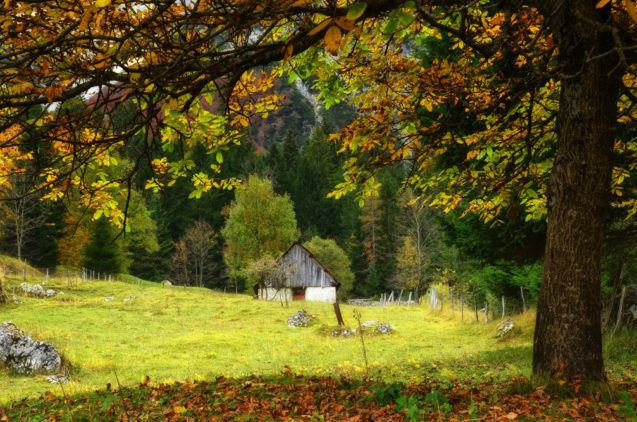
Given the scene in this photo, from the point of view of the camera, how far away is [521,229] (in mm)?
10477

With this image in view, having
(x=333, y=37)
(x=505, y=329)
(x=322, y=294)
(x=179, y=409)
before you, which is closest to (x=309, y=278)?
(x=322, y=294)

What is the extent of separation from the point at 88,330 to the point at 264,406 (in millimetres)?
17739

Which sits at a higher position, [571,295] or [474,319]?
[571,295]

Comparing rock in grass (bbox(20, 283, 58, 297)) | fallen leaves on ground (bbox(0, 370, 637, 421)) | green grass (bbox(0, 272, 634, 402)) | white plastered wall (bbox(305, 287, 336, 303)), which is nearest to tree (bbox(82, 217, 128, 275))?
rock in grass (bbox(20, 283, 58, 297))

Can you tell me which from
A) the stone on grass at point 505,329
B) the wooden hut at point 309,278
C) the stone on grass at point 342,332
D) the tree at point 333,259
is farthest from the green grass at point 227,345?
the tree at point 333,259

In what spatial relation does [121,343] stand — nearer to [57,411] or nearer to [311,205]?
[57,411]

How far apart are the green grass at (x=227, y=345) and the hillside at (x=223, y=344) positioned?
3 cm

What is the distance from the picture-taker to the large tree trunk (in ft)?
13.8

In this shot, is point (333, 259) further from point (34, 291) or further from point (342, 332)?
point (342, 332)

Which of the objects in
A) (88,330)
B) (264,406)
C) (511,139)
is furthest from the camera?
(88,330)

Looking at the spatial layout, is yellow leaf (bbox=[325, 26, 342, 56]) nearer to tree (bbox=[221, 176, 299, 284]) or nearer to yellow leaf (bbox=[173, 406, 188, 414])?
yellow leaf (bbox=[173, 406, 188, 414])

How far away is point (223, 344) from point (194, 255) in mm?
49425

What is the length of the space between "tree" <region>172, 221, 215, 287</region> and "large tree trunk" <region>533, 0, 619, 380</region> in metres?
58.2

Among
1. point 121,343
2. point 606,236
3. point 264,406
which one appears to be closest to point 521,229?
point 606,236
